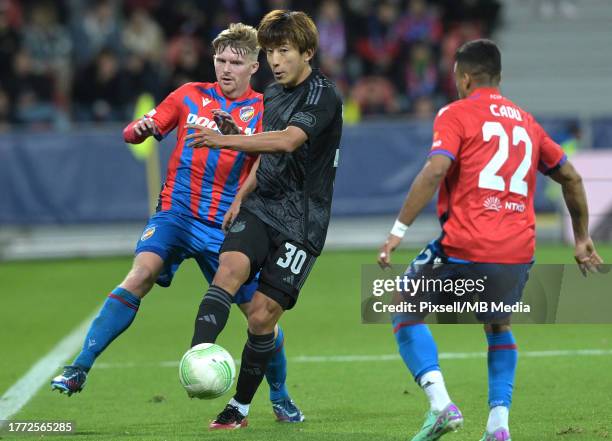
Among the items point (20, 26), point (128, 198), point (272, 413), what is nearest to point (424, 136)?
point (128, 198)

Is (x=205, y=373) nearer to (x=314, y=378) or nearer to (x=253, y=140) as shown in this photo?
(x=253, y=140)

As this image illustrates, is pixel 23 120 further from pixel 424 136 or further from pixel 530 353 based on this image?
pixel 530 353

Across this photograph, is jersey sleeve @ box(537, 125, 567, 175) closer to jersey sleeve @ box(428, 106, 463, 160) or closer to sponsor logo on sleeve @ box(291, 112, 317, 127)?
jersey sleeve @ box(428, 106, 463, 160)

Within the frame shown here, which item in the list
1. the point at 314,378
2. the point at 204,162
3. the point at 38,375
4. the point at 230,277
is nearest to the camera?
the point at 230,277

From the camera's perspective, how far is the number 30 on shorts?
5.98 metres

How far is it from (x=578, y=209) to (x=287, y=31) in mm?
1766

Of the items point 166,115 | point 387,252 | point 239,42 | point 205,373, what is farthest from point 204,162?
point 387,252

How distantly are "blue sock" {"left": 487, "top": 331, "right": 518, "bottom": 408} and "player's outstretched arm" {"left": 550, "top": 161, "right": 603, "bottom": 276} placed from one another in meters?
0.58

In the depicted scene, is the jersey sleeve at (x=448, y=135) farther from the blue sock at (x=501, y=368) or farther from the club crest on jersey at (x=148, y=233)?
the club crest on jersey at (x=148, y=233)

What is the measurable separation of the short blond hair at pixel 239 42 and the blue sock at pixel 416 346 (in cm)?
195

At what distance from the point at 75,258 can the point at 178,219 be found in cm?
1014

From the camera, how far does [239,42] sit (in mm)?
6621

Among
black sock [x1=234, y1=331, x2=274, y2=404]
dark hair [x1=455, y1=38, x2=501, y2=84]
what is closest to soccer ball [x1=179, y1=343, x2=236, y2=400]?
black sock [x1=234, y1=331, x2=274, y2=404]

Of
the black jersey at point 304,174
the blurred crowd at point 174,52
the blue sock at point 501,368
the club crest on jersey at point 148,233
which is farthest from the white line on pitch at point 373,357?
the blurred crowd at point 174,52
